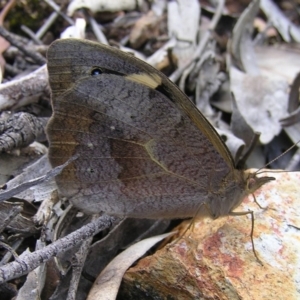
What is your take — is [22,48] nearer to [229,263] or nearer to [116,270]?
[116,270]

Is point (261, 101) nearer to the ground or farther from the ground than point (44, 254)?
nearer to the ground

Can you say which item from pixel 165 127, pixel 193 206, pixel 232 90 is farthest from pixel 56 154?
pixel 232 90

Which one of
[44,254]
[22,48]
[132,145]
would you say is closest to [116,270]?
[44,254]

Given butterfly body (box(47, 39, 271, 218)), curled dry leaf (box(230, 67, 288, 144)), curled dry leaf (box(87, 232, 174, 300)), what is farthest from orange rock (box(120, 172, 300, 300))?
curled dry leaf (box(230, 67, 288, 144))

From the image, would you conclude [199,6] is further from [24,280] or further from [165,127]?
[24,280]

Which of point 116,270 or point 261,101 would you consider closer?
point 116,270

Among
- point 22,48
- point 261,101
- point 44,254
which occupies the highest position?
point 22,48

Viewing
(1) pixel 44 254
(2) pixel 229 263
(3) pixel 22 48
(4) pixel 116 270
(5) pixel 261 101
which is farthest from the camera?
(5) pixel 261 101

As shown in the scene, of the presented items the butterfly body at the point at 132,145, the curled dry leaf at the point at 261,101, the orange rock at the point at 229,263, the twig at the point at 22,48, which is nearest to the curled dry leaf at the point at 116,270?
the orange rock at the point at 229,263
